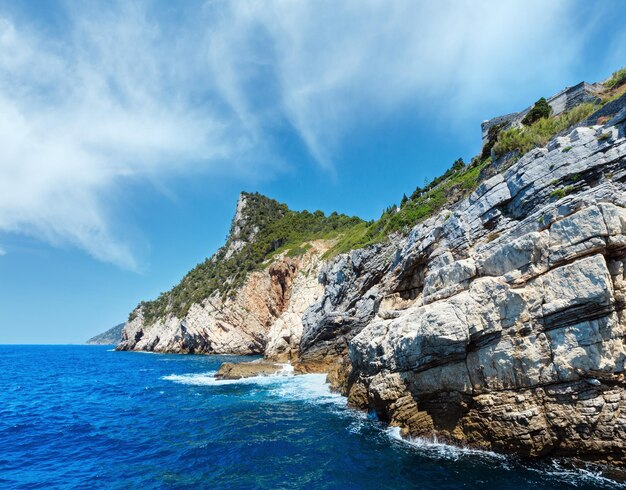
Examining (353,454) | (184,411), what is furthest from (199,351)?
(353,454)

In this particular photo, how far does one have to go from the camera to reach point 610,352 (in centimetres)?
1498

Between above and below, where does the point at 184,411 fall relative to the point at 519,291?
below

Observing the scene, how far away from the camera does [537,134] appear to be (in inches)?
1262

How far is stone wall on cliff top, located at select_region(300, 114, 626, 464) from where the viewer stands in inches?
602

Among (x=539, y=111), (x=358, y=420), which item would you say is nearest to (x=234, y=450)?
(x=358, y=420)

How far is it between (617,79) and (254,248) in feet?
263

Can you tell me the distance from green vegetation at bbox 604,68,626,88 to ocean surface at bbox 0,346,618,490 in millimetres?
40448

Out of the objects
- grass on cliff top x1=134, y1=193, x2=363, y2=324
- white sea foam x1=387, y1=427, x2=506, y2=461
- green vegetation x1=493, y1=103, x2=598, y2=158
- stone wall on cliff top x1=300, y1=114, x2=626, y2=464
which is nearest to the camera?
stone wall on cliff top x1=300, y1=114, x2=626, y2=464

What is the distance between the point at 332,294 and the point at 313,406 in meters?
22.3

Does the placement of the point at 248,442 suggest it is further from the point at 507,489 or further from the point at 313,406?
the point at 507,489

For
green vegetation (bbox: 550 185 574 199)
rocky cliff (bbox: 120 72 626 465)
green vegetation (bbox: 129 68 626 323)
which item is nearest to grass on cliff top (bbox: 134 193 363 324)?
green vegetation (bbox: 129 68 626 323)

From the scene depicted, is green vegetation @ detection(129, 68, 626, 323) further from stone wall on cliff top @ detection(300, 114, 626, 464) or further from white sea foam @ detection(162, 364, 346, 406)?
white sea foam @ detection(162, 364, 346, 406)

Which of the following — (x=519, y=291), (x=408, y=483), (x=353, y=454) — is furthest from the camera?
(x=353, y=454)

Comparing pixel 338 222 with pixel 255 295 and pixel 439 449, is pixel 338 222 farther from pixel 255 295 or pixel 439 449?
pixel 439 449
